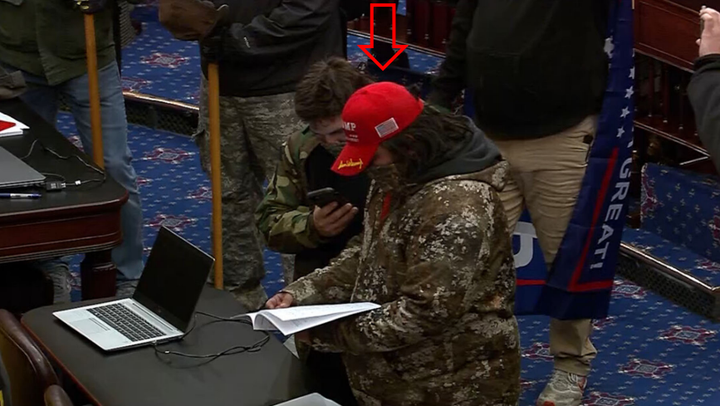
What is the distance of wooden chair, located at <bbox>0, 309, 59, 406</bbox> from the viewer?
264 centimetres

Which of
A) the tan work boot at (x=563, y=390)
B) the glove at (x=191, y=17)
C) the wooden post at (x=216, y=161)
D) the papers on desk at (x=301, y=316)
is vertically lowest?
the tan work boot at (x=563, y=390)

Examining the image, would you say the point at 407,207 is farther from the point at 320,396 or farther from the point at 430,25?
the point at 430,25

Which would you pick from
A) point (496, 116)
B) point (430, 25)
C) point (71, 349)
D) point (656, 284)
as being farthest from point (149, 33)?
point (71, 349)

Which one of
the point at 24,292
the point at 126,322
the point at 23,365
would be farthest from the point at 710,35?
the point at 24,292

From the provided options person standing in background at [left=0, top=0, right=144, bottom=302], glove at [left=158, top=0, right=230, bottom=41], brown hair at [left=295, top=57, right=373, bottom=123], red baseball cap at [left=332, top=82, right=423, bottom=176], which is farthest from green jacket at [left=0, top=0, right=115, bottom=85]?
red baseball cap at [left=332, top=82, right=423, bottom=176]

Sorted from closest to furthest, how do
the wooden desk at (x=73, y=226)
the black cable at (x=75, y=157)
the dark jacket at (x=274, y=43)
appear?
the wooden desk at (x=73, y=226) → the black cable at (x=75, y=157) → the dark jacket at (x=274, y=43)

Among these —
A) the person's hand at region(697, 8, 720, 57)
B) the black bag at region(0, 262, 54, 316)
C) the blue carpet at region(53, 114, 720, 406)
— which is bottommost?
the blue carpet at region(53, 114, 720, 406)

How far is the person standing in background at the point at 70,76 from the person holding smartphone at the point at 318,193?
1218mm

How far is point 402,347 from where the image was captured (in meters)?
2.70

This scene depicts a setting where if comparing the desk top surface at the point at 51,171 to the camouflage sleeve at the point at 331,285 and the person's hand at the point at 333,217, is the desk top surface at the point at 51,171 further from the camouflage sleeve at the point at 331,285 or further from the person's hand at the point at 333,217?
the camouflage sleeve at the point at 331,285

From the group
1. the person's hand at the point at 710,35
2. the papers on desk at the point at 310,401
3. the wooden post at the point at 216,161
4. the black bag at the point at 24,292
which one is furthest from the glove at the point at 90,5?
the person's hand at the point at 710,35

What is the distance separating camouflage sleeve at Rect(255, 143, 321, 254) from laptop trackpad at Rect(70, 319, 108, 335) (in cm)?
54

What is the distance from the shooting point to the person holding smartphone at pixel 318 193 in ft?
9.95

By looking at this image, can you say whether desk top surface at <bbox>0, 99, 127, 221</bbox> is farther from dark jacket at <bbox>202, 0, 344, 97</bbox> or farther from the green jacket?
dark jacket at <bbox>202, 0, 344, 97</bbox>
